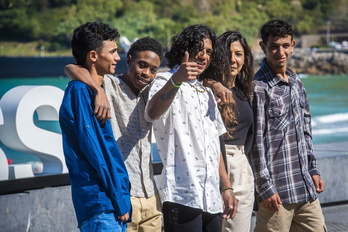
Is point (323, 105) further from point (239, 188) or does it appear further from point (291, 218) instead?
point (239, 188)

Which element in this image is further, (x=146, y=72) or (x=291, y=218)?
(x=291, y=218)

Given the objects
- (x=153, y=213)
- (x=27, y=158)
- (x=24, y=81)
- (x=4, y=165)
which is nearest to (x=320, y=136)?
(x=27, y=158)

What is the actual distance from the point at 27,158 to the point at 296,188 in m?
23.3

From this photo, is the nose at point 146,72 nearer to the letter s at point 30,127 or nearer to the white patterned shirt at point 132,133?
the white patterned shirt at point 132,133

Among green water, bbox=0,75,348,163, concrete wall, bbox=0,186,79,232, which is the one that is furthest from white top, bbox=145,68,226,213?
green water, bbox=0,75,348,163

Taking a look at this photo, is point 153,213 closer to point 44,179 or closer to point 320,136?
point 44,179

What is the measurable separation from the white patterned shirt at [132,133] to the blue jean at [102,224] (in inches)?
11.6

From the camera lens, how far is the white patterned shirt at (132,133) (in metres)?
2.57

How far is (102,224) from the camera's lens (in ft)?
7.29

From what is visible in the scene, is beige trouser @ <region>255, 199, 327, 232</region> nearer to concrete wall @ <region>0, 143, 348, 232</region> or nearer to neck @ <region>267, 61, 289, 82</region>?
neck @ <region>267, 61, 289, 82</region>

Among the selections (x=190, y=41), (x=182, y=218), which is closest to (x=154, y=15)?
(x=190, y=41)

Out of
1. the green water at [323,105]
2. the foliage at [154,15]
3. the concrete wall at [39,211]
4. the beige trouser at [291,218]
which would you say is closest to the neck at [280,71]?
the beige trouser at [291,218]

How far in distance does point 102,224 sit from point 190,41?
3.02 feet

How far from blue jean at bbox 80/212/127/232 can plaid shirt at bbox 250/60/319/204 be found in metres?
1.10
